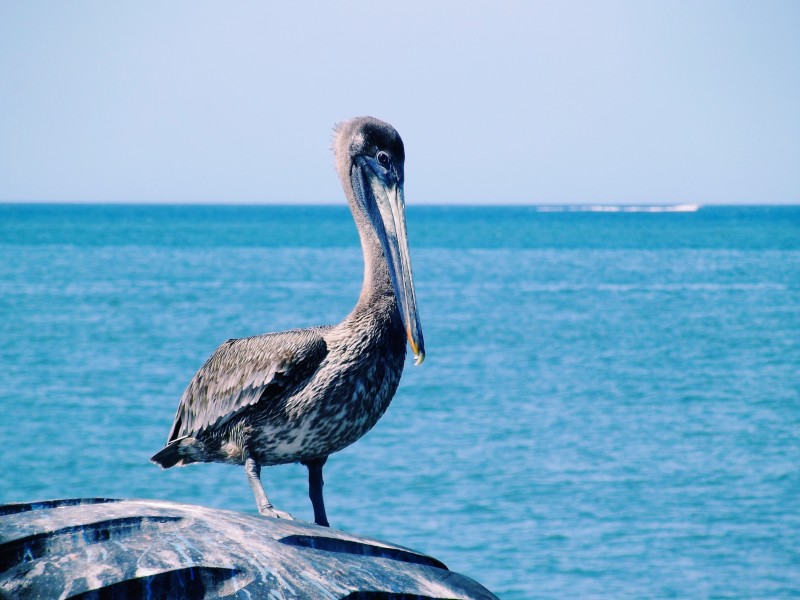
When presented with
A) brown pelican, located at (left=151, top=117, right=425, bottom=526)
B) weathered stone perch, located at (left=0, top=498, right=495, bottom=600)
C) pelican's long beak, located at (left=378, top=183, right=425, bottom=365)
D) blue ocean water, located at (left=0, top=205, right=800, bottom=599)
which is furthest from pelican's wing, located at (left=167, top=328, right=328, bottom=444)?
blue ocean water, located at (left=0, top=205, right=800, bottom=599)

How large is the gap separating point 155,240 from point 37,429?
69.6 metres

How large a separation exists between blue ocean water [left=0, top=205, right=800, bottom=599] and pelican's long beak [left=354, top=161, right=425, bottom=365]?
25.6 ft

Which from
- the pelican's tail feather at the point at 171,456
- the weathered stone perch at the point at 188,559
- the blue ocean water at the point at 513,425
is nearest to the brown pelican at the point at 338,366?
the pelican's tail feather at the point at 171,456

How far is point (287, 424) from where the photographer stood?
3387 millimetres

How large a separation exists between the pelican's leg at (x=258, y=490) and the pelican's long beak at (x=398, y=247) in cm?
59

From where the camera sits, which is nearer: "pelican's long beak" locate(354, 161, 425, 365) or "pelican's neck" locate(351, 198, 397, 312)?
"pelican's long beak" locate(354, 161, 425, 365)

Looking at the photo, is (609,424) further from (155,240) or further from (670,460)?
(155,240)

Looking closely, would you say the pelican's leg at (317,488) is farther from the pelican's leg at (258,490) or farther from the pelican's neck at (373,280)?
the pelican's neck at (373,280)

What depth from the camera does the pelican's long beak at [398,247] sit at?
3295 millimetres

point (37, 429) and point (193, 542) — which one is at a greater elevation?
point (193, 542)

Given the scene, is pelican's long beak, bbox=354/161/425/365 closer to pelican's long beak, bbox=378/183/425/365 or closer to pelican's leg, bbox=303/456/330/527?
pelican's long beak, bbox=378/183/425/365

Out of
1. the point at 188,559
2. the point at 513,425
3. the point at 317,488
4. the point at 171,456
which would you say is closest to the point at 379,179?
the point at 317,488

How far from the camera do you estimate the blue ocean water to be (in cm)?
1230

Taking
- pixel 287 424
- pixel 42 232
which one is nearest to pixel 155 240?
pixel 42 232
